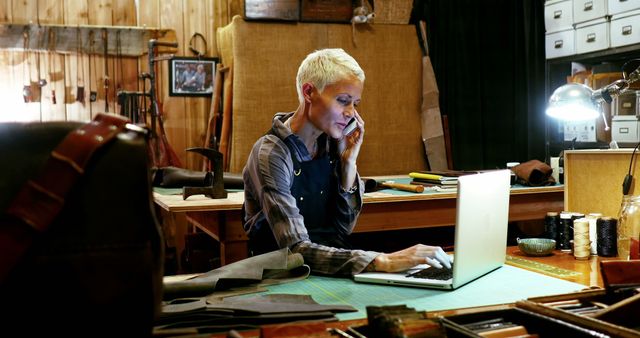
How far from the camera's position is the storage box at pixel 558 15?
208 inches

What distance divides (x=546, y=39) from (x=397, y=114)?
4.51ft

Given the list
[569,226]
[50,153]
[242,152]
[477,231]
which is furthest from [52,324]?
[242,152]

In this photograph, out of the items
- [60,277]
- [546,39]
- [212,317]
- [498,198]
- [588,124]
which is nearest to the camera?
[60,277]

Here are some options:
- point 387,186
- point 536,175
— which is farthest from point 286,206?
point 536,175

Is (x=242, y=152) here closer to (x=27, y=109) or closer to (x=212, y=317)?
(x=27, y=109)

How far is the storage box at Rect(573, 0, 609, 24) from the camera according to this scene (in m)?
4.89

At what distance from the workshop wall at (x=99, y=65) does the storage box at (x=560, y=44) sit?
2565mm

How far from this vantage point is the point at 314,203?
2484 mm

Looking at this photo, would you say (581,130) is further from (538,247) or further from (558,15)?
(538,247)

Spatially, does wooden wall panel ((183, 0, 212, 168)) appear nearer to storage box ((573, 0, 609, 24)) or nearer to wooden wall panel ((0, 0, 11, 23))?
wooden wall panel ((0, 0, 11, 23))

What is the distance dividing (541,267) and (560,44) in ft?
12.6

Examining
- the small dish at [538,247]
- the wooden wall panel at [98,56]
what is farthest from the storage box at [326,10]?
the small dish at [538,247]

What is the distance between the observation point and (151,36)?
5531 mm

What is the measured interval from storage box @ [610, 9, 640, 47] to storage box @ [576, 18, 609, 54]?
0.07 m
